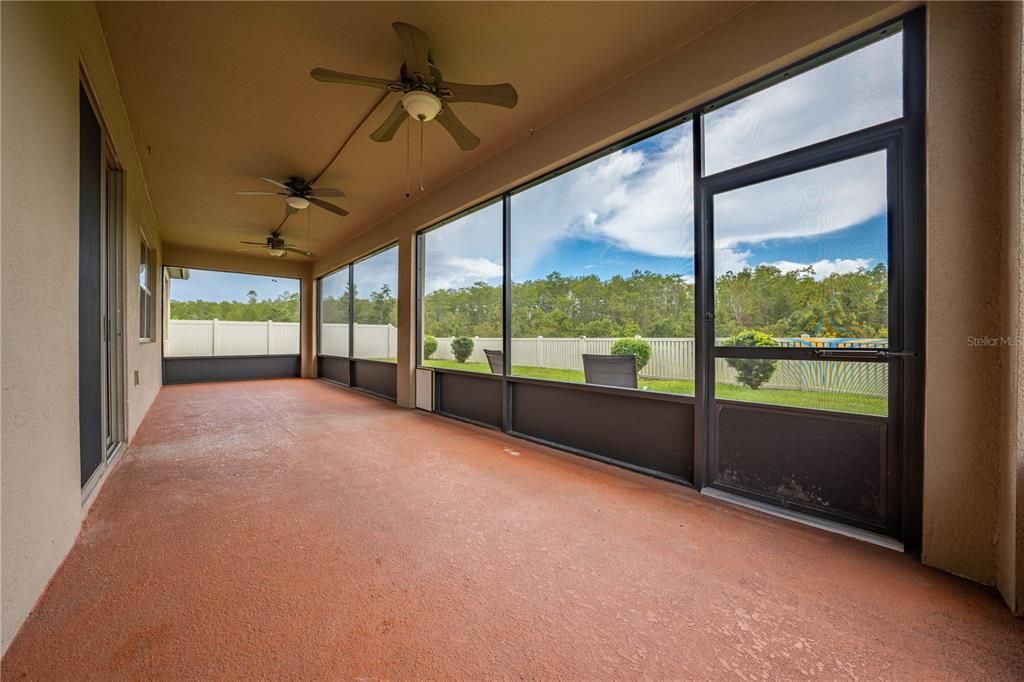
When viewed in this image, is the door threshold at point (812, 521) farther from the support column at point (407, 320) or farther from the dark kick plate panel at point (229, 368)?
the dark kick plate panel at point (229, 368)

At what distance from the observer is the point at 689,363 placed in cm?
276

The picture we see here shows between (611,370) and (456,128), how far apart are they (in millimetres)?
2210

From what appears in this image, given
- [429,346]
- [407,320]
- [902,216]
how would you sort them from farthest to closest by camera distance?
[407,320], [429,346], [902,216]

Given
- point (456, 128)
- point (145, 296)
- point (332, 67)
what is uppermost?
point (332, 67)

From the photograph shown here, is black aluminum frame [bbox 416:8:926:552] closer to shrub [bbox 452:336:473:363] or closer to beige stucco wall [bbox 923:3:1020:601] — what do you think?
beige stucco wall [bbox 923:3:1020:601]

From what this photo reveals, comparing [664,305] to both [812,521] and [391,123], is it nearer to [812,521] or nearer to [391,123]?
[812,521]

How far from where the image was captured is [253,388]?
7.77m

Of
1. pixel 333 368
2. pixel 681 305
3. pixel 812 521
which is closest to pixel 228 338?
pixel 333 368

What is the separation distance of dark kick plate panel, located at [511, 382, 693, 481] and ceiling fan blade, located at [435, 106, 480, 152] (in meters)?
2.21

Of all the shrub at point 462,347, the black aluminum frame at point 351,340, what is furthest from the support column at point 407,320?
the shrub at point 462,347

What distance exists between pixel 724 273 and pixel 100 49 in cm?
423

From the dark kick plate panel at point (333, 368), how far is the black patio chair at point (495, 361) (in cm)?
450

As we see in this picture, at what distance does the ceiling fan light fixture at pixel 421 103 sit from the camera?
2.58m

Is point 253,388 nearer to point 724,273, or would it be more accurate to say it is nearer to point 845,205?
point 724,273
